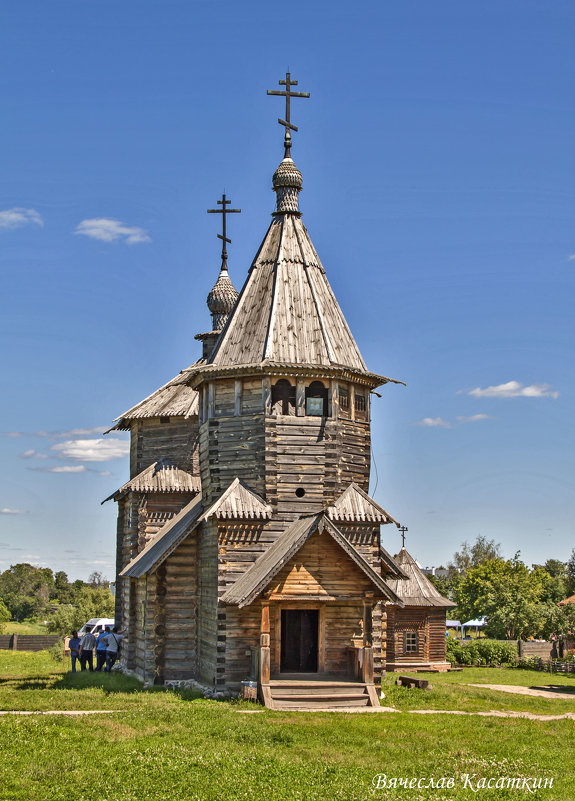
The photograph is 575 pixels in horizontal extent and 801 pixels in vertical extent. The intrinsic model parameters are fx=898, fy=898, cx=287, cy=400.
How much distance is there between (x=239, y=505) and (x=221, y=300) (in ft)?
49.3

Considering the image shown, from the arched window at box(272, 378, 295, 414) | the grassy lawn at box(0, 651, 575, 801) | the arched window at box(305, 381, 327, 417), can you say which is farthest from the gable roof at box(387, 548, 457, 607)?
the grassy lawn at box(0, 651, 575, 801)

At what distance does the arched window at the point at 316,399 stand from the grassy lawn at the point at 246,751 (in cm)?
781

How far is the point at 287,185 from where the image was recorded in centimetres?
2795

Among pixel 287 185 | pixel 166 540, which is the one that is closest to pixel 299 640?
pixel 166 540

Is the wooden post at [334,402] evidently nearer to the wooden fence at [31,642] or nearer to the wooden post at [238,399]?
the wooden post at [238,399]

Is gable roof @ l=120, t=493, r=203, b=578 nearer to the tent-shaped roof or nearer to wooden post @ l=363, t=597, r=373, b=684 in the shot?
the tent-shaped roof

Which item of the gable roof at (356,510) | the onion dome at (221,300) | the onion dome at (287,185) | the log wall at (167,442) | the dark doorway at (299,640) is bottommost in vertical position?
the dark doorway at (299,640)

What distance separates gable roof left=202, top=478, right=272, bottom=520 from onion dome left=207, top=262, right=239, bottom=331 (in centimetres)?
1352

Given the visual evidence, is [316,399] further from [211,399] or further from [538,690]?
[538,690]

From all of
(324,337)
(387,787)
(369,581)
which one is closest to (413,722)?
(369,581)

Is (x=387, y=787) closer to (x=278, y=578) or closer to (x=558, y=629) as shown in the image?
(x=278, y=578)

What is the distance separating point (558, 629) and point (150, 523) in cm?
2510

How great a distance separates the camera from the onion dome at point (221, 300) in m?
36.7

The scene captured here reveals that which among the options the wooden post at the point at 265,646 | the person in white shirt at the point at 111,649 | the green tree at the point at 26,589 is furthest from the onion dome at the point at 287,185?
the green tree at the point at 26,589
